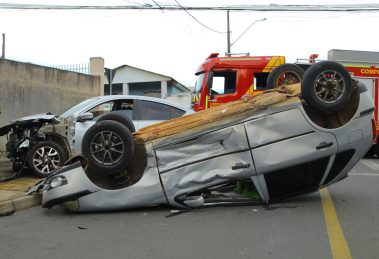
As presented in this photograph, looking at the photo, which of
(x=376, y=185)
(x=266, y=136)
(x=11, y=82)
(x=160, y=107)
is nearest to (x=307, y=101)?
(x=266, y=136)

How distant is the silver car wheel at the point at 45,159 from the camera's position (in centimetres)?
929

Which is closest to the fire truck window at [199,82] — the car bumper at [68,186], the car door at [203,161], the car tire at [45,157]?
the car tire at [45,157]

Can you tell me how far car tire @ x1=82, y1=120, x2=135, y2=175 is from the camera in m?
6.55

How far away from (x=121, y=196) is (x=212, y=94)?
799 cm

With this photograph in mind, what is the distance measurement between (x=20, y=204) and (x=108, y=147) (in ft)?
5.93

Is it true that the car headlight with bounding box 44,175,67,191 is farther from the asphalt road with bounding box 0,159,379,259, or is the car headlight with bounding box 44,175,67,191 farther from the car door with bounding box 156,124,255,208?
the car door with bounding box 156,124,255,208

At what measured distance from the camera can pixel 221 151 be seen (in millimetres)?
6750

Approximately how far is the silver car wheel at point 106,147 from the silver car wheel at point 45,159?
2.94 meters

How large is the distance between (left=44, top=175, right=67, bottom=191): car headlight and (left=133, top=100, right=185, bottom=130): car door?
3467 mm

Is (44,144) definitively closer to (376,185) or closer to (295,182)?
(295,182)

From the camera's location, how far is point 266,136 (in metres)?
6.69

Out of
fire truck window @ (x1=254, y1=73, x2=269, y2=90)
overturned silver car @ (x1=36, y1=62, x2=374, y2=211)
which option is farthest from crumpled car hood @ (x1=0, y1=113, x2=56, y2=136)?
fire truck window @ (x1=254, y1=73, x2=269, y2=90)

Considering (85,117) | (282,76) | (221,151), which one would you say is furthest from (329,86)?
(85,117)

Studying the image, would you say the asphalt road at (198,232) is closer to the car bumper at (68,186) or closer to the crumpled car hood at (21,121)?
the car bumper at (68,186)
